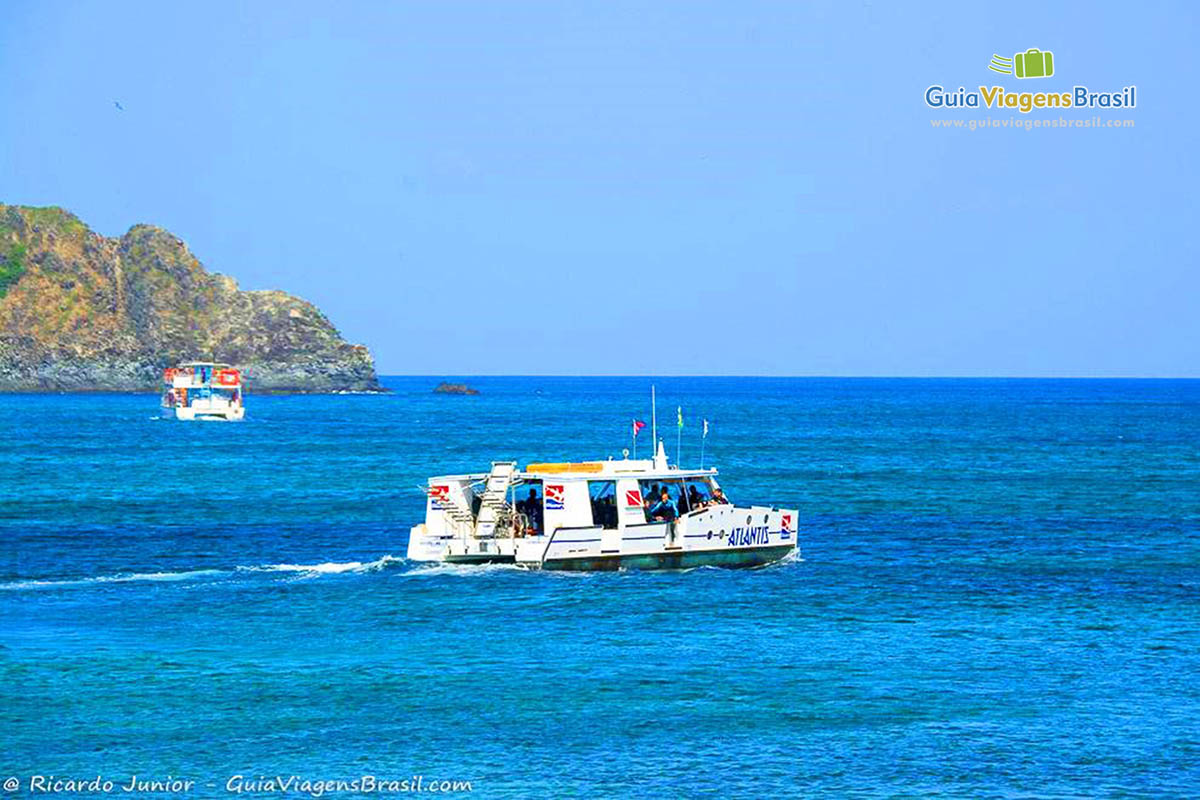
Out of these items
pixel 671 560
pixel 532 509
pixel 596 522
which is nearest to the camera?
pixel 671 560

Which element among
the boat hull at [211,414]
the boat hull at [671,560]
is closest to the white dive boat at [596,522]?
the boat hull at [671,560]

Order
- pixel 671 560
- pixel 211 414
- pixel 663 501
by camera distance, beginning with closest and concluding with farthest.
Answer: pixel 671 560 → pixel 663 501 → pixel 211 414

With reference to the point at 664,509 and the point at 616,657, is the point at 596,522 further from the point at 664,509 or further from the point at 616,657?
the point at 616,657

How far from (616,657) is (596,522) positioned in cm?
1112

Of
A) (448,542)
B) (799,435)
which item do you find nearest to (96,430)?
(799,435)

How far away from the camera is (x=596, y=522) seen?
4116cm

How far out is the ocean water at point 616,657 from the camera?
2311 cm

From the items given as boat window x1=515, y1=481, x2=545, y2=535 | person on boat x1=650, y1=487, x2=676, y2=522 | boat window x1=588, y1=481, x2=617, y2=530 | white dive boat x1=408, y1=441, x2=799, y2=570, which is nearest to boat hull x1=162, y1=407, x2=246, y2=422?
boat window x1=515, y1=481, x2=545, y2=535

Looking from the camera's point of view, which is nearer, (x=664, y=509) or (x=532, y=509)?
(x=664, y=509)

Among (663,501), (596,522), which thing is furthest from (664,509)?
(596,522)

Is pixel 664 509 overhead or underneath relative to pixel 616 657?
overhead

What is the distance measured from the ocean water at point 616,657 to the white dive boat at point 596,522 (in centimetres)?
72

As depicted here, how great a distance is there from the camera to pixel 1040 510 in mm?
60344

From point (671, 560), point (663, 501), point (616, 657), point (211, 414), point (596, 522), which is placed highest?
point (211, 414)
